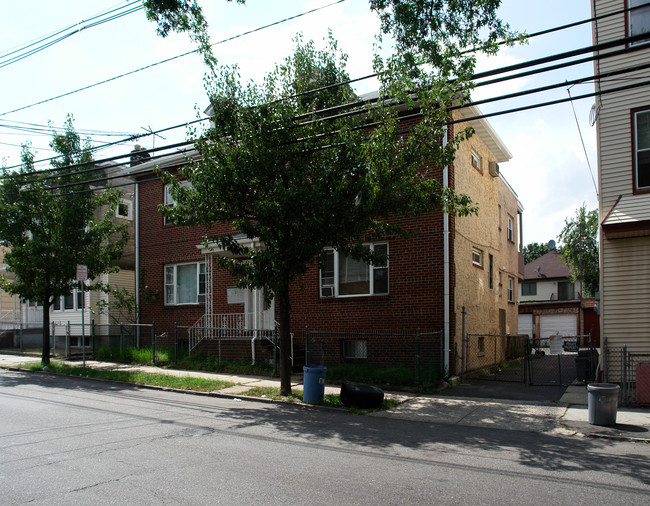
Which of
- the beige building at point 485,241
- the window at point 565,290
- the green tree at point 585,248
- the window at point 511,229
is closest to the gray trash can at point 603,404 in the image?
the beige building at point 485,241

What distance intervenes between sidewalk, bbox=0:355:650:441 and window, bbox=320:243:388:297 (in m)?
3.21

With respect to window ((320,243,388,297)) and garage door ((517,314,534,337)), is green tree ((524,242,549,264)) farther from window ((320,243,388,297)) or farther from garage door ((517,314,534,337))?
window ((320,243,388,297))

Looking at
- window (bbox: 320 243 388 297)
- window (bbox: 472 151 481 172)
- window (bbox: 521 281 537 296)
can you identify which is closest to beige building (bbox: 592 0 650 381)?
window (bbox: 472 151 481 172)

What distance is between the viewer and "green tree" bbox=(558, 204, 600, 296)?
35.6 m

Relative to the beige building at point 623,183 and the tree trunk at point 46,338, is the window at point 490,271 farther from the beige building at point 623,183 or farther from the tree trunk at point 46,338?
the tree trunk at point 46,338

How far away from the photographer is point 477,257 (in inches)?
703

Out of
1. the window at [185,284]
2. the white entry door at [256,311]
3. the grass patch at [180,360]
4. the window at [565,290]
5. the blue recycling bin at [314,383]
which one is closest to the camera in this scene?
the blue recycling bin at [314,383]

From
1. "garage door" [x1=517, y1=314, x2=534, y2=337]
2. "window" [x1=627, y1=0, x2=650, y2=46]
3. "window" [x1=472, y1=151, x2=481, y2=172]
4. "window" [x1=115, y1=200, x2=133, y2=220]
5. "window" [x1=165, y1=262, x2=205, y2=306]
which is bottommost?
"garage door" [x1=517, y1=314, x2=534, y2=337]

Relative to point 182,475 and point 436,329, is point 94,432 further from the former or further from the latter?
point 436,329

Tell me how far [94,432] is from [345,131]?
7.26 meters

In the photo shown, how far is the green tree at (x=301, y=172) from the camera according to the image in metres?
11.1

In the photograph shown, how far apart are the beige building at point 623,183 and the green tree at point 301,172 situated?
3487mm

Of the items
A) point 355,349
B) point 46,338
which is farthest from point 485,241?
point 46,338

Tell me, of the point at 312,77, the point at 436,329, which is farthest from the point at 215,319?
the point at 312,77
